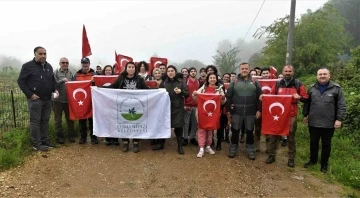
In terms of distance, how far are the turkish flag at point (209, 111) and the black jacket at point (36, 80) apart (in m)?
3.15

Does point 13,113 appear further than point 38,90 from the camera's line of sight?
Yes

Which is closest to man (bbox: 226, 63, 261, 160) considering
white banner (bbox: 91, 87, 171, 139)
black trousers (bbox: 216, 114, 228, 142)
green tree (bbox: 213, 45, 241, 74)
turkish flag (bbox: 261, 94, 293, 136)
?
turkish flag (bbox: 261, 94, 293, 136)

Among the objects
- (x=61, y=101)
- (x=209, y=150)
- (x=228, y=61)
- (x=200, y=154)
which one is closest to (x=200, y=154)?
(x=200, y=154)

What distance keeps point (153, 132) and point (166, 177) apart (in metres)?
1.49

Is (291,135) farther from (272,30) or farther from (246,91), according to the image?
(272,30)

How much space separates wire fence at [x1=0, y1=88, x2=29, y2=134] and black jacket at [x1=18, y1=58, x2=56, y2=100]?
140cm

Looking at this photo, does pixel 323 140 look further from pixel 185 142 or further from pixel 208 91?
pixel 185 142

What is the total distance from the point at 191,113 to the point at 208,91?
2.55 ft

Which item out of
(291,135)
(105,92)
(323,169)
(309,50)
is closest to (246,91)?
(291,135)

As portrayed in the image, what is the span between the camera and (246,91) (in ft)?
19.5

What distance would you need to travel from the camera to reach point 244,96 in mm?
5973

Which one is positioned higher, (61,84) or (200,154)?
(61,84)

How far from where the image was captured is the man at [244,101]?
5.97 m

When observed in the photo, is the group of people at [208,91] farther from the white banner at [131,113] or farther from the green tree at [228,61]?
the green tree at [228,61]
